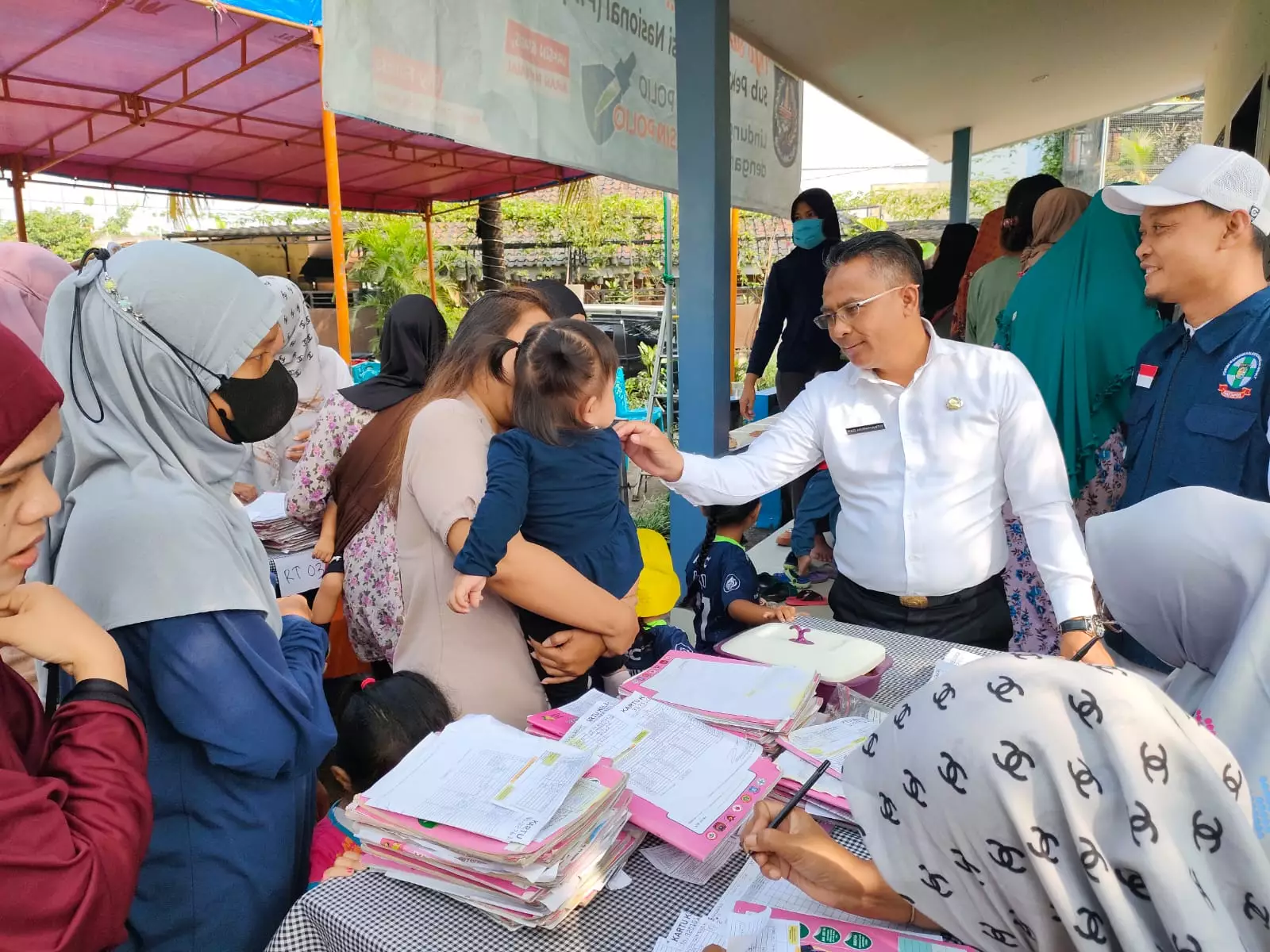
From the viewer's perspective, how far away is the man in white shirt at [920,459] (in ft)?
6.51

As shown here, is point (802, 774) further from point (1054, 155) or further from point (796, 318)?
point (1054, 155)

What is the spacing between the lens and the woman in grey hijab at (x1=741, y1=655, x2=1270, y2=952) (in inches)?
23.8

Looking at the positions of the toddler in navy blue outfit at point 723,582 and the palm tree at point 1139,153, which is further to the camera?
the palm tree at point 1139,153

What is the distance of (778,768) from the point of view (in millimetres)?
1321

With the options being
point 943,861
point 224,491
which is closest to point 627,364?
point 224,491

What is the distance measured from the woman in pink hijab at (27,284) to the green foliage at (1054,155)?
60.2 feet

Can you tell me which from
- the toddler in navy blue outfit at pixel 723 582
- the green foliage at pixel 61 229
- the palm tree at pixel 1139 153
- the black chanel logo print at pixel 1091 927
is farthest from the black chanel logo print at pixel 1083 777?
the green foliage at pixel 61 229

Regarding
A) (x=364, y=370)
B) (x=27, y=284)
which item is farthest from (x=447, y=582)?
(x=364, y=370)

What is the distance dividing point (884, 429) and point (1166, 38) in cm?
591

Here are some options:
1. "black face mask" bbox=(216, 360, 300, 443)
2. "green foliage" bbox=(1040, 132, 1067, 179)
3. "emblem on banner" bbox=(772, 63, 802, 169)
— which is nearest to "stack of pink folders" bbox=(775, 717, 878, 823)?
"black face mask" bbox=(216, 360, 300, 443)

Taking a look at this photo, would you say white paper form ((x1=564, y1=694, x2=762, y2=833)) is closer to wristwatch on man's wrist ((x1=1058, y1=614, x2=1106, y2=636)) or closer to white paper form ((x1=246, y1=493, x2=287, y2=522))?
wristwatch on man's wrist ((x1=1058, y1=614, x2=1106, y2=636))

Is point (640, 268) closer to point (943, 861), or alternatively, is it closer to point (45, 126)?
point (45, 126)

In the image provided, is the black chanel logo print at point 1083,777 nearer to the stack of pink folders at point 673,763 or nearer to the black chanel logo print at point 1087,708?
the black chanel logo print at point 1087,708

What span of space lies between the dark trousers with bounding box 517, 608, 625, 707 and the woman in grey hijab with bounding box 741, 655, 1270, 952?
47.0 inches
